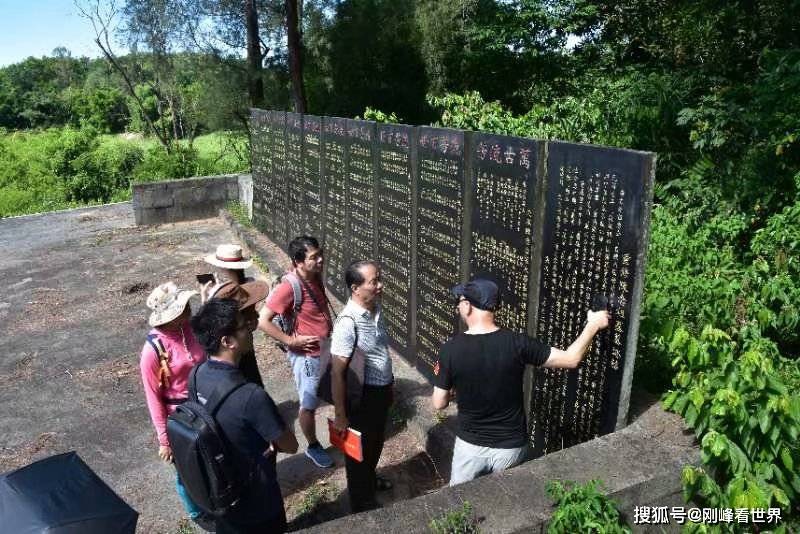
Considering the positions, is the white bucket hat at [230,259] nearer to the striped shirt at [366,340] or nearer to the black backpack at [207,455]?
the striped shirt at [366,340]

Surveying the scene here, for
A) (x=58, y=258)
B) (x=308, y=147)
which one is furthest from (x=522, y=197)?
(x=58, y=258)

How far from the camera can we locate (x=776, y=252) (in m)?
5.15

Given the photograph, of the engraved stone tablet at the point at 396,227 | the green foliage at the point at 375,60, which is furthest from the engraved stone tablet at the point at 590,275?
the green foliage at the point at 375,60

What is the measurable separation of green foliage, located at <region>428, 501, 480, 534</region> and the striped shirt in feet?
3.45

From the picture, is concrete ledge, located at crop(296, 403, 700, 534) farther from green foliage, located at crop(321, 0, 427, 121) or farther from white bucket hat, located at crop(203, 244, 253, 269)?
A: green foliage, located at crop(321, 0, 427, 121)

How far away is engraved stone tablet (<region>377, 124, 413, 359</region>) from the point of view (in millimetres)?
5422

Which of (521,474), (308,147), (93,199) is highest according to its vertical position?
(308,147)

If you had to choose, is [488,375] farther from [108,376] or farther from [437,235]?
[108,376]

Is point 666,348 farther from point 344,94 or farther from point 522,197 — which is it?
point 344,94

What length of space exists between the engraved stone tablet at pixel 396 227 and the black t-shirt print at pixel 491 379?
246 centimetres

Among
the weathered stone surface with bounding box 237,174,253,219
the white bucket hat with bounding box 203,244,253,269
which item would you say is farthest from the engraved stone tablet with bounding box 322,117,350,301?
the weathered stone surface with bounding box 237,174,253,219

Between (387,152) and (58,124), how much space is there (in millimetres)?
52029

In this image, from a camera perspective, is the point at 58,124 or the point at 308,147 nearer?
the point at 308,147

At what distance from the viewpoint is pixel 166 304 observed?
337cm
